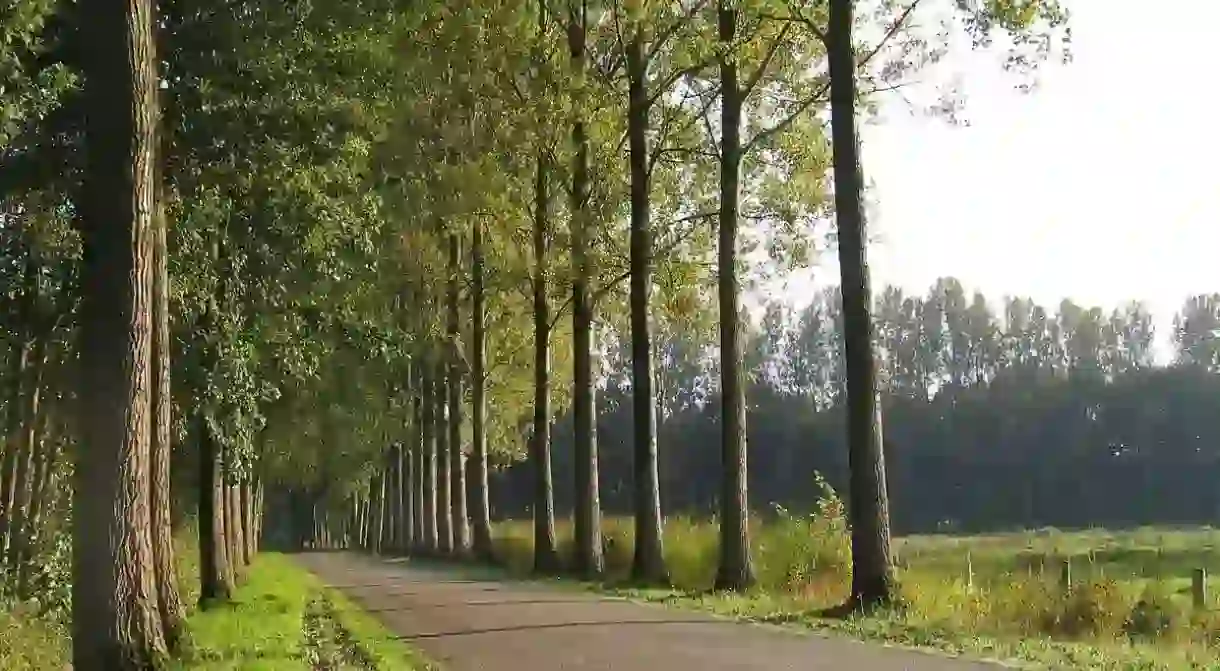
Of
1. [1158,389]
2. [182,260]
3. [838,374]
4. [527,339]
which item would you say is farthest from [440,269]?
[838,374]

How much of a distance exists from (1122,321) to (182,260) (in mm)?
86329

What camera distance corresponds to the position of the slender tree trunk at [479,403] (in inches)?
1447

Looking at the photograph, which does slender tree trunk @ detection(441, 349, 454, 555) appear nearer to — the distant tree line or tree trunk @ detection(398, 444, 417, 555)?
tree trunk @ detection(398, 444, 417, 555)

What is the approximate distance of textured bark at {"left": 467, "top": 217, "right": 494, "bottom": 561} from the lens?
36.8 meters

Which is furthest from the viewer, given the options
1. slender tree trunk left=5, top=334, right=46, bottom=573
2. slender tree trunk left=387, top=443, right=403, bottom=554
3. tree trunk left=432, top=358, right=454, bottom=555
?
slender tree trunk left=387, top=443, right=403, bottom=554

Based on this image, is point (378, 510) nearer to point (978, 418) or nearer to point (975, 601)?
point (978, 418)

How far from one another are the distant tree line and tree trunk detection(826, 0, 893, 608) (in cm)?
4144

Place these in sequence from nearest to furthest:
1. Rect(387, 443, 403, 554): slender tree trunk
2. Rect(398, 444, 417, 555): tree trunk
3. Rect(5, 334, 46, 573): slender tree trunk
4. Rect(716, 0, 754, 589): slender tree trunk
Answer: Rect(5, 334, 46, 573): slender tree trunk → Rect(716, 0, 754, 589): slender tree trunk → Rect(398, 444, 417, 555): tree trunk → Rect(387, 443, 403, 554): slender tree trunk

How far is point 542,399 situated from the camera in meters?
32.9

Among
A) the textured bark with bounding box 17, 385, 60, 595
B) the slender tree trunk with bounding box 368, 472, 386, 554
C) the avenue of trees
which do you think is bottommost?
the slender tree trunk with bounding box 368, 472, 386, 554

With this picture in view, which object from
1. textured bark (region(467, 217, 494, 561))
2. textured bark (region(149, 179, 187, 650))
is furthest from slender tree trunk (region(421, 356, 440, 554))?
textured bark (region(149, 179, 187, 650))

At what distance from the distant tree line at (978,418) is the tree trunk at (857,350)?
136 feet

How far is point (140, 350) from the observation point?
1114 cm

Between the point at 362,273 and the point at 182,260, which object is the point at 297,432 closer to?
the point at 362,273
